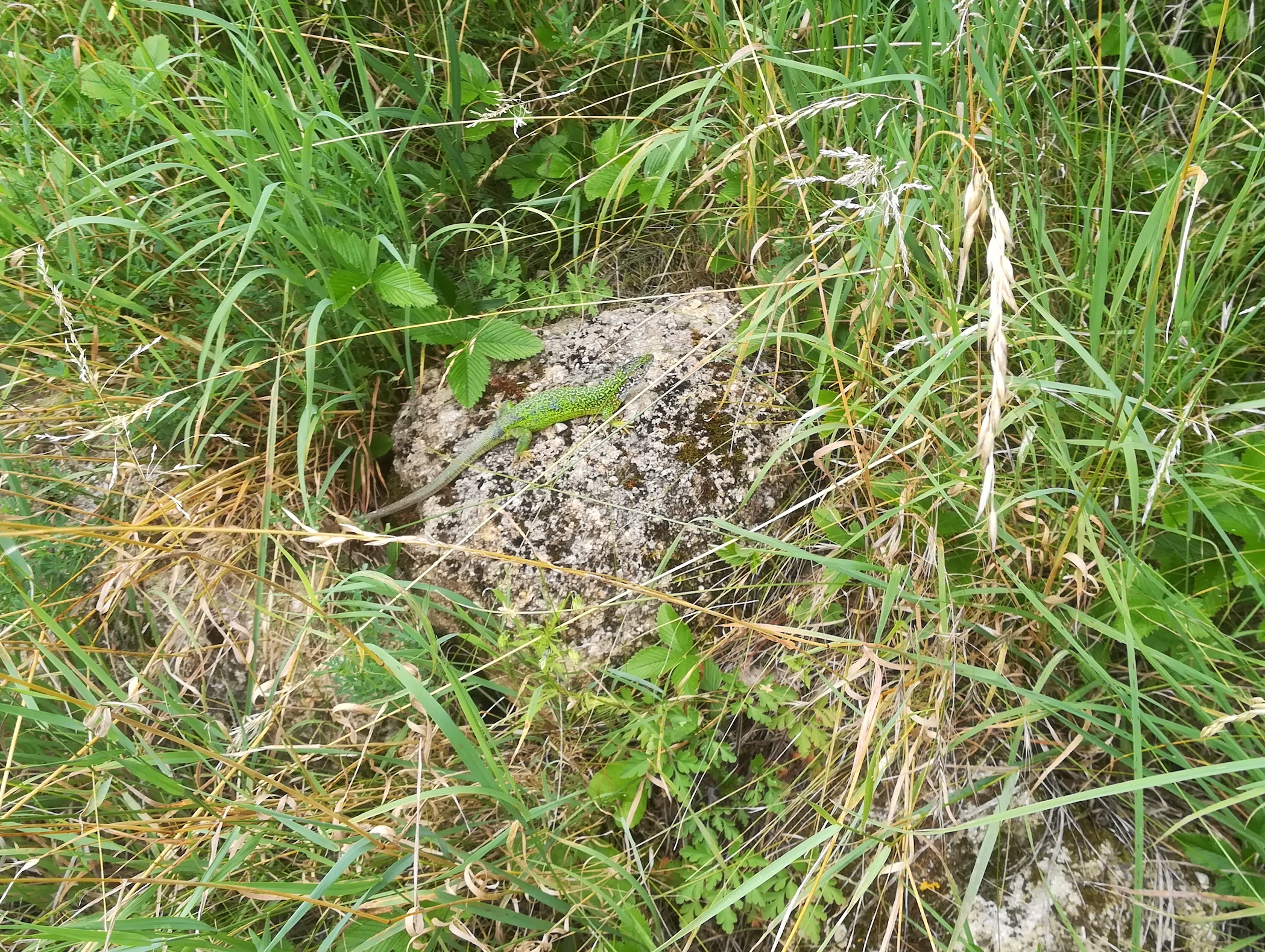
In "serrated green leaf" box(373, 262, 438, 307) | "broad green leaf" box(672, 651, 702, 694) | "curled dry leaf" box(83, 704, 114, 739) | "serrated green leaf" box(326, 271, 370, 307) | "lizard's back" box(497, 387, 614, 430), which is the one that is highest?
"serrated green leaf" box(326, 271, 370, 307)

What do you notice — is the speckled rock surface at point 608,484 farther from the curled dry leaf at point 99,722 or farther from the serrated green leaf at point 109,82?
the serrated green leaf at point 109,82

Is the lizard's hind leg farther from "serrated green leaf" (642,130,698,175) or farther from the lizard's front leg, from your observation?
"serrated green leaf" (642,130,698,175)

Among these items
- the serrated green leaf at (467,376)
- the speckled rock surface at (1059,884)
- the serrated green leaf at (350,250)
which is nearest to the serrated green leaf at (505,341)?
the serrated green leaf at (467,376)

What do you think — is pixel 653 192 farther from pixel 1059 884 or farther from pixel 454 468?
pixel 1059 884

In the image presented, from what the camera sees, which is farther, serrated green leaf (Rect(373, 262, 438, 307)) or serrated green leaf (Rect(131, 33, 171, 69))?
serrated green leaf (Rect(131, 33, 171, 69))

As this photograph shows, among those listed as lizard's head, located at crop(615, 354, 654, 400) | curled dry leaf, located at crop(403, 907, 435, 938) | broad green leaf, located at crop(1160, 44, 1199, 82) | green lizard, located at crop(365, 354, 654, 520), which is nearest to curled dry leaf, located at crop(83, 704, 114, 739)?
curled dry leaf, located at crop(403, 907, 435, 938)

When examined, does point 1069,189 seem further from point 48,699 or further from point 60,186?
point 48,699
